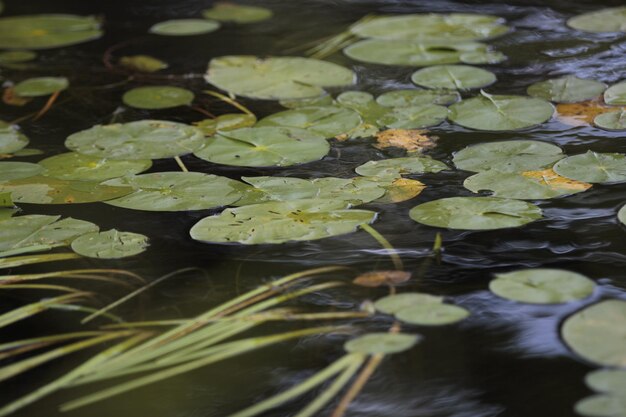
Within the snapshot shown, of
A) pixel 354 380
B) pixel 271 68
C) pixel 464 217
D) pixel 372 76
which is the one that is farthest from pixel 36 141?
pixel 354 380

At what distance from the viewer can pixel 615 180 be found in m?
1.49

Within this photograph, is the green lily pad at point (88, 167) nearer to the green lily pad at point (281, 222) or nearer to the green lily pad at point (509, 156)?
the green lily pad at point (281, 222)

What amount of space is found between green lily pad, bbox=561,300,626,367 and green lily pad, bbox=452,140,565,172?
0.47m

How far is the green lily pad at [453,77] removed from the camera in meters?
1.98

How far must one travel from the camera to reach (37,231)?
1438mm

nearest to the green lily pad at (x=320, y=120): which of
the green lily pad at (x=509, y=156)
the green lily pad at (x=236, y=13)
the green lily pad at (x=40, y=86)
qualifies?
the green lily pad at (x=509, y=156)

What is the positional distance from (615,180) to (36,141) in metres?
1.16

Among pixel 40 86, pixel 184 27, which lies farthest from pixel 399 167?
pixel 184 27

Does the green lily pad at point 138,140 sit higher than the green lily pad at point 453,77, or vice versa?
the green lily pad at point 453,77

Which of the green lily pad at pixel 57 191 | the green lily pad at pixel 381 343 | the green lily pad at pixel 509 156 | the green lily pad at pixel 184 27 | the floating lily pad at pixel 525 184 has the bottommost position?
the green lily pad at pixel 381 343

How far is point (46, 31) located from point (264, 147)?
1254 mm

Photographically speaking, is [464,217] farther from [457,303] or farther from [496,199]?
[457,303]

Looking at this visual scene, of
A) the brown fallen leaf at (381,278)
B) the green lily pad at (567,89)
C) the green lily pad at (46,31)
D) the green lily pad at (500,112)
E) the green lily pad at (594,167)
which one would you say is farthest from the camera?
the green lily pad at (46,31)

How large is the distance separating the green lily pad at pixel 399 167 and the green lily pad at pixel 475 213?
0.15 meters
